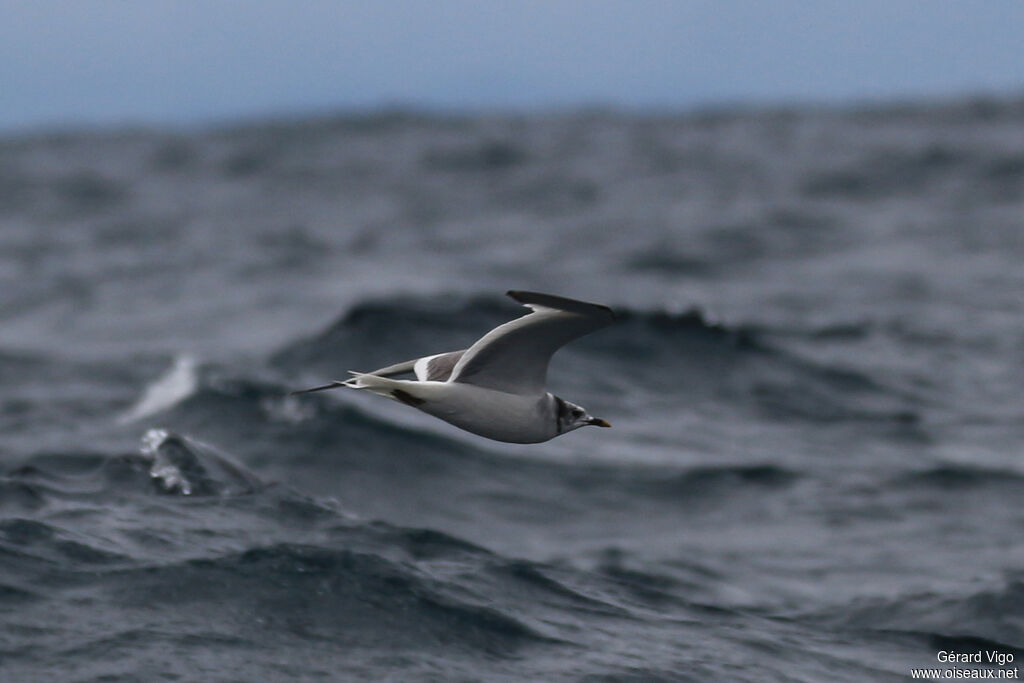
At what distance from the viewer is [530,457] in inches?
601

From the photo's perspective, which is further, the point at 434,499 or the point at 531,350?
the point at 434,499

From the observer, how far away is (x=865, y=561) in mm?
12672

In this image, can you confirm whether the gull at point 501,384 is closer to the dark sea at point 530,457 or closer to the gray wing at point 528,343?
the gray wing at point 528,343

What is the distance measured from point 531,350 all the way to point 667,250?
2419 centimetres

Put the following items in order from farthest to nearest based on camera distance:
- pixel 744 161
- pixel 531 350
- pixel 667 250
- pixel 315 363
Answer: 1. pixel 744 161
2. pixel 667 250
3. pixel 315 363
4. pixel 531 350

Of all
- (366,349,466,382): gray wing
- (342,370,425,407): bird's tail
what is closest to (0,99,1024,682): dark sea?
(366,349,466,382): gray wing

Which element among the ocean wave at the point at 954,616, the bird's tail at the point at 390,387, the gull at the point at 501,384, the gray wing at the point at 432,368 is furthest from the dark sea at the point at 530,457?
the bird's tail at the point at 390,387

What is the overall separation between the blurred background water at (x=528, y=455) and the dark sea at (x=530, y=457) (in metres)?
0.05

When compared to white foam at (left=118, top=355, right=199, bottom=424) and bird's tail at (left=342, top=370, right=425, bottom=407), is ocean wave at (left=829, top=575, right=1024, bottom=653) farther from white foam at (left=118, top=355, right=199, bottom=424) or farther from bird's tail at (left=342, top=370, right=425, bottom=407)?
white foam at (left=118, top=355, right=199, bottom=424)

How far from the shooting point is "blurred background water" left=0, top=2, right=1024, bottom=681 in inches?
354

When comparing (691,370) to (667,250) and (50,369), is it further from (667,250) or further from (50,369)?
(667,250)

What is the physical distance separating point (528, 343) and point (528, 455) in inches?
340

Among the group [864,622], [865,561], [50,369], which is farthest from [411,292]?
[864,622]

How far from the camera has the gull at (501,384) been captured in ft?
21.4
